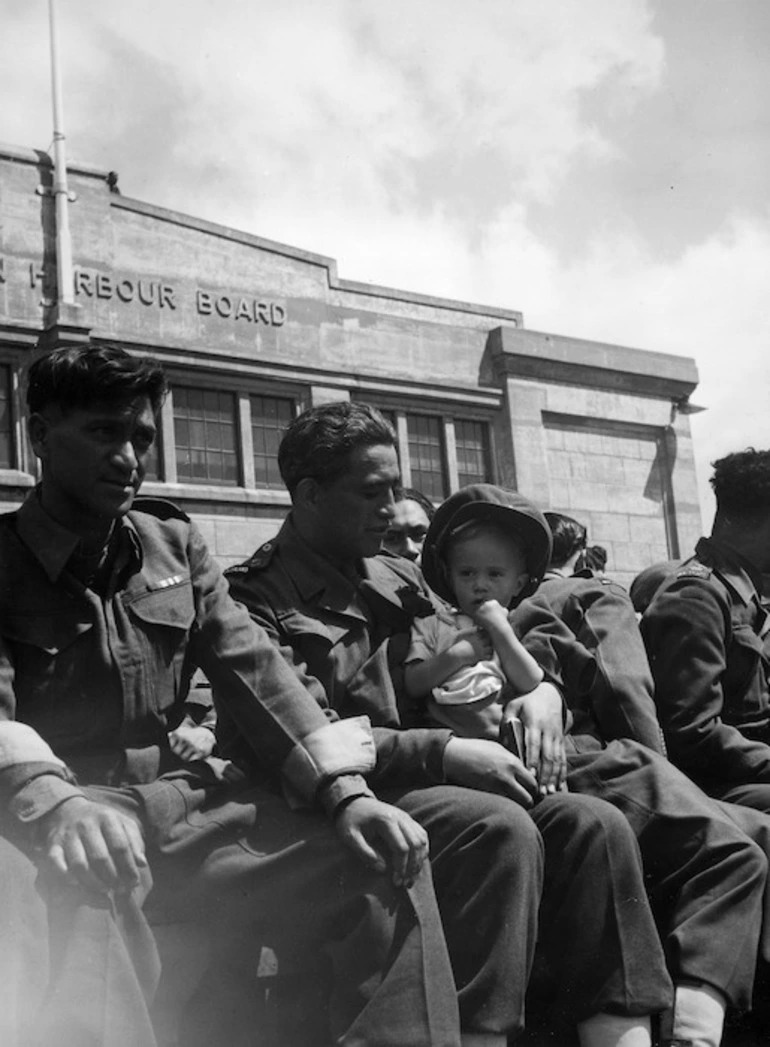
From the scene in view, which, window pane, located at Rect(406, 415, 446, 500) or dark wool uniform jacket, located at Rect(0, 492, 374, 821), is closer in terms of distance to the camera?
dark wool uniform jacket, located at Rect(0, 492, 374, 821)

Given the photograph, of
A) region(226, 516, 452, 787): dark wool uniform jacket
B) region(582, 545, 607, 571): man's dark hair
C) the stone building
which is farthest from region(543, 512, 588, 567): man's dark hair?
the stone building

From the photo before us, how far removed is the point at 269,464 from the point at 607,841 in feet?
56.6

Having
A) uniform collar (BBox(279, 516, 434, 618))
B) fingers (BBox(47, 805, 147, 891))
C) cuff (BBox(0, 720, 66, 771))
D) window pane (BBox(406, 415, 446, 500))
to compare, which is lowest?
fingers (BBox(47, 805, 147, 891))

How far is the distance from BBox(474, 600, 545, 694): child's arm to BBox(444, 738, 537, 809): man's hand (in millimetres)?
366

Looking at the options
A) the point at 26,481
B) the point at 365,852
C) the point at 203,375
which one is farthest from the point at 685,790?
the point at 203,375

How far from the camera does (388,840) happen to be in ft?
9.59

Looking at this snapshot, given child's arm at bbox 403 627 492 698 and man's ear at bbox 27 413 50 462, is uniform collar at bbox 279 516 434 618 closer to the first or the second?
child's arm at bbox 403 627 492 698

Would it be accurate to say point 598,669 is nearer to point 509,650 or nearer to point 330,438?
point 509,650

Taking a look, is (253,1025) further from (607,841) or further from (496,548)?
(496,548)

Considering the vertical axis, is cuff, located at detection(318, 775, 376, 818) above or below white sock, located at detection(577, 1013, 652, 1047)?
above

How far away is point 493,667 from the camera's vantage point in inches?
147

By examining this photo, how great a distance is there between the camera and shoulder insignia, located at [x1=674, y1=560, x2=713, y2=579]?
4.60m

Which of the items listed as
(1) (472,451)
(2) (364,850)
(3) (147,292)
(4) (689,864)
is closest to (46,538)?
(2) (364,850)

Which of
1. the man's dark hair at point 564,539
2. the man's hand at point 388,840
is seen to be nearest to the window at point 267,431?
the man's dark hair at point 564,539
